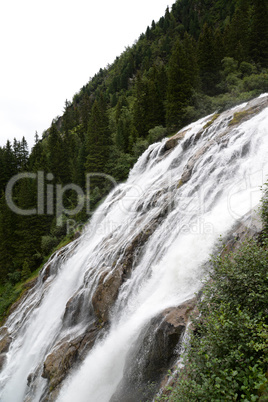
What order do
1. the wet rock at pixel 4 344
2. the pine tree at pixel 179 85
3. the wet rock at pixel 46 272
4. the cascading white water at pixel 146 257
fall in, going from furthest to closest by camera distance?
the pine tree at pixel 179 85 < the wet rock at pixel 46 272 < the wet rock at pixel 4 344 < the cascading white water at pixel 146 257

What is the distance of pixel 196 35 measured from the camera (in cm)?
6931

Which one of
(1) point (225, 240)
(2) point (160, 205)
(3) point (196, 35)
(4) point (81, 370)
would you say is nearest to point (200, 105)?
(2) point (160, 205)

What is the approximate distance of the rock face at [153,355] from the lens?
7.74 m

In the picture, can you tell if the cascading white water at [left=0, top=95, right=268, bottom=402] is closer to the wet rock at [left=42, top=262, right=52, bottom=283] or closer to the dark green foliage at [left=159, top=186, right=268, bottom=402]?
the wet rock at [left=42, top=262, right=52, bottom=283]

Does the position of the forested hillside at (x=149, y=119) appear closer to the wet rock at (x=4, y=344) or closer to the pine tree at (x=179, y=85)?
the pine tree at (x=179, y=85)

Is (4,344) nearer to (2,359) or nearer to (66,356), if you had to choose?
(2,359)

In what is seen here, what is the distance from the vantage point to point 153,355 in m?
8.11

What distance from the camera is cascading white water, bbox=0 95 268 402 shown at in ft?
31.9

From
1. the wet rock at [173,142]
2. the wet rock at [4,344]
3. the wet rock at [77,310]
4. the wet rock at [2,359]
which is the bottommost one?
the wet rock at [2,359]

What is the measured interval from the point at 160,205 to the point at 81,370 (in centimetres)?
916

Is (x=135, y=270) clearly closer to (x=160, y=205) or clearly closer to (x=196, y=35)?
(x=160, y=205)

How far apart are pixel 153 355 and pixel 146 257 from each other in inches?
194

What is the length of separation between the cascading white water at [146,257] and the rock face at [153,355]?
599 millimetres

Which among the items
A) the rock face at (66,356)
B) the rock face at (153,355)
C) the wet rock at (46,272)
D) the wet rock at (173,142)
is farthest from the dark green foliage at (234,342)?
the wet rock at (46,272)
